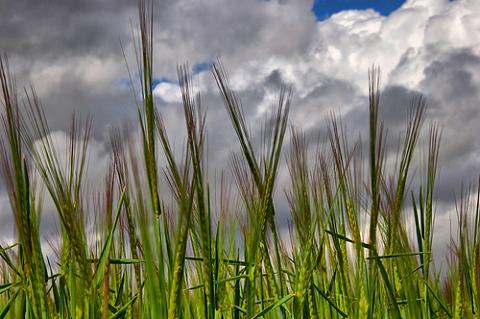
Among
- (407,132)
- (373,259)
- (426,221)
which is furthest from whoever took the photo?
(426,221)

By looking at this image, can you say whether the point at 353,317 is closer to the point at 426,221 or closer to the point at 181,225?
the point at 426,221

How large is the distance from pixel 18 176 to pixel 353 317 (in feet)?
4.20

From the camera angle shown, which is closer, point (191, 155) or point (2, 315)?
point (191, 155)

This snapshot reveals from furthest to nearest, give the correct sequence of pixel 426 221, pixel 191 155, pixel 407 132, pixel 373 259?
pixel 426 221, pixel 407 132, pixel 373 259, pixel 191 155

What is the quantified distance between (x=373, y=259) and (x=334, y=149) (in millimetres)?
506

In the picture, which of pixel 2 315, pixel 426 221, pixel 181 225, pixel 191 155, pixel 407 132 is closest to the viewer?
pixel 181 225

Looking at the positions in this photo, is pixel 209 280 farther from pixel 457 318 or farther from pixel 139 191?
pixel 457 318

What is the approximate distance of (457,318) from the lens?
248 centimetres

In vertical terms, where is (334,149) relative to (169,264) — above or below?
above

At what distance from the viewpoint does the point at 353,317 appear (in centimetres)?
248

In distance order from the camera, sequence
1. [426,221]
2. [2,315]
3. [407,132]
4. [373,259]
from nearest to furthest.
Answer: [373,259], [2,315], [407,132], [426,221]

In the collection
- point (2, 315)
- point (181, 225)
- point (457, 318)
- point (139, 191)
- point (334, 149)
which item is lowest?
point (457, 318)

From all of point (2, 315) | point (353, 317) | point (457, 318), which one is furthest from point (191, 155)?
point (457, 318)

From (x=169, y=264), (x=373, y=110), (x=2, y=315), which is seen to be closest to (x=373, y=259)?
(x=373, y=110)
